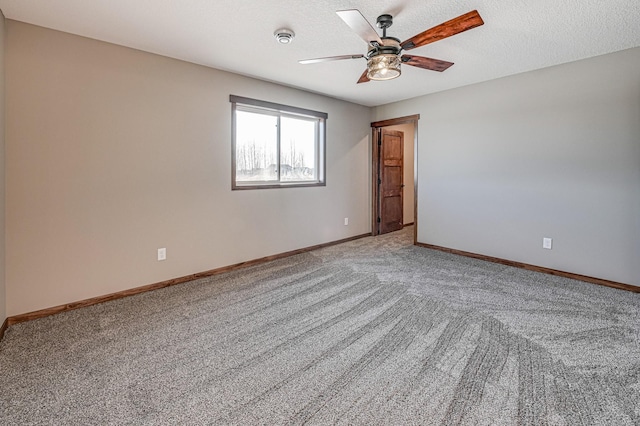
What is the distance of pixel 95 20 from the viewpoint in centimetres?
256

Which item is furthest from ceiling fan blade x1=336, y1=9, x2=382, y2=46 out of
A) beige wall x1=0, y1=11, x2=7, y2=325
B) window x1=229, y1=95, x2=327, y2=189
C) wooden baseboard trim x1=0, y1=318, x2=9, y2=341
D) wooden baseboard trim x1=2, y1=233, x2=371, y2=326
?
wooden baseboard trim x1=0, y1=318, x2=9, y2=341

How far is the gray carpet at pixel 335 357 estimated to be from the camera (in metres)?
1.60

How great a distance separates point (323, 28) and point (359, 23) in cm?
77

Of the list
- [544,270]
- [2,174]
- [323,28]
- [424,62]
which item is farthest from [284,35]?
[544,270]

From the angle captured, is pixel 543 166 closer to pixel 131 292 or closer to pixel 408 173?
pixel 408 173

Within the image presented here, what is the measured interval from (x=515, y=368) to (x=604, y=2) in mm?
2738

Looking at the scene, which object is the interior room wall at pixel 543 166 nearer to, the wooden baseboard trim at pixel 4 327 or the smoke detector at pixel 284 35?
the smoke detector at pixel 284 35

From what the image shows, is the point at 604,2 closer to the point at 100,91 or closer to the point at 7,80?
the point at 100,91

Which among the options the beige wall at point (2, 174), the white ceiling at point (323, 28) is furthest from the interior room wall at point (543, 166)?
the beige wall at point (2, 174)

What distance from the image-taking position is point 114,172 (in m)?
3.03

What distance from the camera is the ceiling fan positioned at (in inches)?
80.0

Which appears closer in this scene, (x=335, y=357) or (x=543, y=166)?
(x=335, y=357)

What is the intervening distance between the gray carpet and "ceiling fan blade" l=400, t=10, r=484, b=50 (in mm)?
2202

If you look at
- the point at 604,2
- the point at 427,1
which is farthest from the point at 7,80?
the point at 604,2
